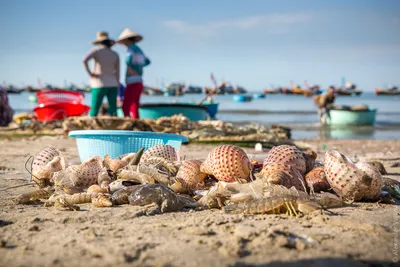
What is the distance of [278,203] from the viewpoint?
3.33m

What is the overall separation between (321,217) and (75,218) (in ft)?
5.68

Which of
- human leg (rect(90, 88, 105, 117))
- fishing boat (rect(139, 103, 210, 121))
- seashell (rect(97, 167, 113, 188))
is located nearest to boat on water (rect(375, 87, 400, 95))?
fishing boat (rect(139, 103, 210, 121))

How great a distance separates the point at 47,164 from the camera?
4.57 metres

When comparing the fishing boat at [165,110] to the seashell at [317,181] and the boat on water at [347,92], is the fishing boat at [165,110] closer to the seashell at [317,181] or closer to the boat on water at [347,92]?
the seashell at [317,181]

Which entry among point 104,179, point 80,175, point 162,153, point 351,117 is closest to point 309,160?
point 162,153

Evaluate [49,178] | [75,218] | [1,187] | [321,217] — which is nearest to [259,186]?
[321,217]

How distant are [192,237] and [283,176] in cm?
130

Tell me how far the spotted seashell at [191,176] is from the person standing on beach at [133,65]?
6541 millimetres

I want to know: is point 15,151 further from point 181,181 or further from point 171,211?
point 171,211

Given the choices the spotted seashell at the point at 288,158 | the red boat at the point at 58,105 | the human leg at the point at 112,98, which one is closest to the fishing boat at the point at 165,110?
the red boat at the point at 58,105

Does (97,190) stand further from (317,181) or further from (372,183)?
(372,183)

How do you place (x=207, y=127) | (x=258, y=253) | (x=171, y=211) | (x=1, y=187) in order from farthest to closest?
(x=207, y=127) < (x=1, y=187) < (x=171, y=211) < (x=258, y=253)

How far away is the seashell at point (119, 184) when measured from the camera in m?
3.98

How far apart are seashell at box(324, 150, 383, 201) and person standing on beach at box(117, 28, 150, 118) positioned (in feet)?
23.8
